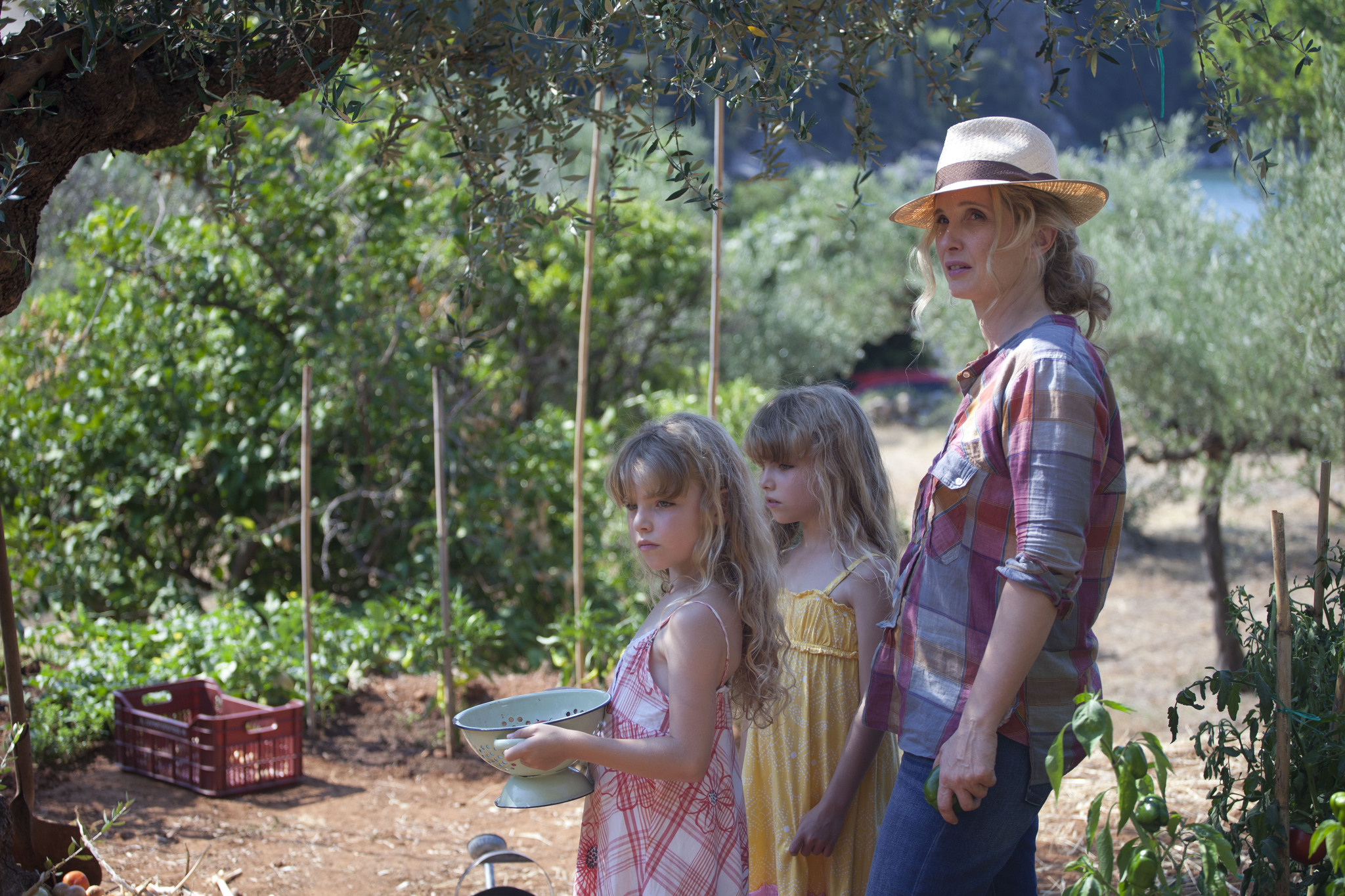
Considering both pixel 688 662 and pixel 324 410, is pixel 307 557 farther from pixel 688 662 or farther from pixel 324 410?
pixel 688 662

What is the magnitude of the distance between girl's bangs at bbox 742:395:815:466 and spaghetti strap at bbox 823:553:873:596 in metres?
0.25

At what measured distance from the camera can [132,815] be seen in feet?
9.86

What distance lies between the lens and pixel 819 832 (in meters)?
1.87

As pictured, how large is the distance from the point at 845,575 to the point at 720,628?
1.51 feet

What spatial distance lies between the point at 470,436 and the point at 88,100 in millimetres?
3447

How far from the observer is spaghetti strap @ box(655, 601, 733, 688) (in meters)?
1.67

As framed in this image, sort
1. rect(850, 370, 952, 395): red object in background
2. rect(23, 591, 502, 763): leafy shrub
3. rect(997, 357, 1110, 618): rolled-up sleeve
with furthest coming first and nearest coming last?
rect(850, 370, 952, 395): red object in background
rect(23, 591, 502, 763): leafy shrub
rect(997, 357, 1110, 618): rolled-up sleeve

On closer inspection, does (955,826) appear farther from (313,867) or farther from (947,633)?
(313,867)

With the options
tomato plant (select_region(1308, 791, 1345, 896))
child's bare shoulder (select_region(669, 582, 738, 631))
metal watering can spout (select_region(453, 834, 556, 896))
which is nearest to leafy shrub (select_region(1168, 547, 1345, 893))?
tomato plant (select_region(1308, 791, 1345, 896))

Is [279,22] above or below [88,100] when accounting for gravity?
above

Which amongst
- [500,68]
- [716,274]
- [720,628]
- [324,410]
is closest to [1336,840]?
[720,628]

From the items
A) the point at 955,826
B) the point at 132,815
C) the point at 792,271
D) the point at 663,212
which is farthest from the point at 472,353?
the point at 792,271

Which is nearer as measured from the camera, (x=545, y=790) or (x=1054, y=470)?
(x=1054, y=470)

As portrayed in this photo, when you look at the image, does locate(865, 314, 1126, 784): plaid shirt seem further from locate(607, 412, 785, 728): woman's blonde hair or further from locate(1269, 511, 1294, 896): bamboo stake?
locate(1269, 511, 1294, 896): bamboo stake
